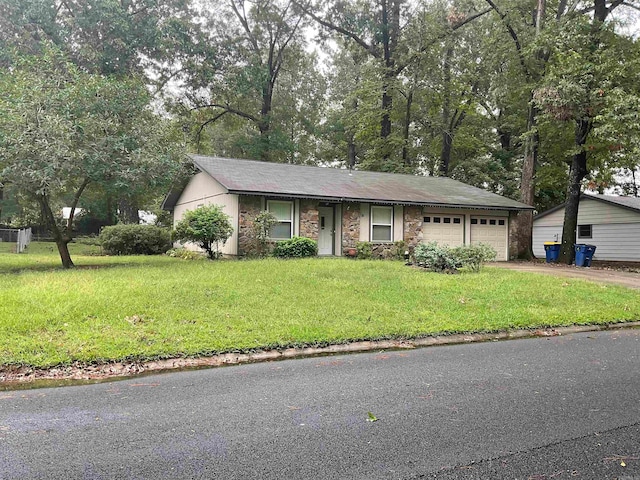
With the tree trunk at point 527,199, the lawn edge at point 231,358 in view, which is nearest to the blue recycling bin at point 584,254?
the tree trunk at point 527,199

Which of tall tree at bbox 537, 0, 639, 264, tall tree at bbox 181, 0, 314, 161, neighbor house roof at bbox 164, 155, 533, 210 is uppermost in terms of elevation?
tall tree at bbox 181, 0, 314, 161

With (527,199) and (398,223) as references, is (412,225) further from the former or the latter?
(527,199)

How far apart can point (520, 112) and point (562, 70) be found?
1140 cm

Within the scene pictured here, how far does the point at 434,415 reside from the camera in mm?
3492

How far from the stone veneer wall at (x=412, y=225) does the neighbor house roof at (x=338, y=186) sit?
535mm

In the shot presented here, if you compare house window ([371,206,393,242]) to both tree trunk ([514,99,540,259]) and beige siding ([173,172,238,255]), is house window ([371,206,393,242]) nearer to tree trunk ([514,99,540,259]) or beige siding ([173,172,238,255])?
beige siding ([173,172,238,255])

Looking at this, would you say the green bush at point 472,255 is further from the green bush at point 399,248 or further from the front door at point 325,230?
the front door at point 325,230

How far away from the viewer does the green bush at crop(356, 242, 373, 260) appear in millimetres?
16234

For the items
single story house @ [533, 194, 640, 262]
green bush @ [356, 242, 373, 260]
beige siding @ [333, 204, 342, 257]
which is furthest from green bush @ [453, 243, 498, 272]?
single story house @ [533, 194, 640, 262]

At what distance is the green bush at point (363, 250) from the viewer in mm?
16234

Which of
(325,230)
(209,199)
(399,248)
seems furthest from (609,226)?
Result: (209,199)

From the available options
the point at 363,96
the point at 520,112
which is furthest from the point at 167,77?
the point at 520,112

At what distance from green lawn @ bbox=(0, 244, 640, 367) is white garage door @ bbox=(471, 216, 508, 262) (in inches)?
300

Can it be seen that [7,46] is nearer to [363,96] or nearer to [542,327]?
[363,96]
